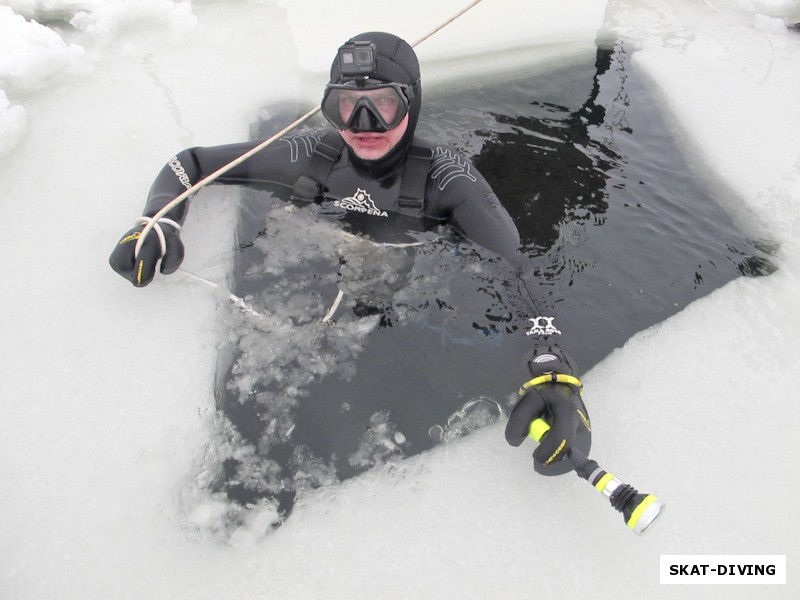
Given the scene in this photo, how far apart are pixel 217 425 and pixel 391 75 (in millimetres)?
1717

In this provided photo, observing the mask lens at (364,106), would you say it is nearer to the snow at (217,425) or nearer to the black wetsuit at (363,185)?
the black wetsuit at (363,185)

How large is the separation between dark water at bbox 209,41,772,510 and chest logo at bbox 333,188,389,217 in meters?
0.17

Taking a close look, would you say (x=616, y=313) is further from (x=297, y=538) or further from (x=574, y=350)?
(x=297, y=538)

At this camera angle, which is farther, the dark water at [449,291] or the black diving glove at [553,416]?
the dark water at [449,291]

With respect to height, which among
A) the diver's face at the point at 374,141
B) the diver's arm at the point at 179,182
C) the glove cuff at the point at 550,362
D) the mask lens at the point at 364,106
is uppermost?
the mask lens at the point at 364,106

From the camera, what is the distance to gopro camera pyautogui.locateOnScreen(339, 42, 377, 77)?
2453 mm

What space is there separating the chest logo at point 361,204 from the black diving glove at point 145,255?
87cm

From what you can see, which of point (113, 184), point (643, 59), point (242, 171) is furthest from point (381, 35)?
point (643, 59)

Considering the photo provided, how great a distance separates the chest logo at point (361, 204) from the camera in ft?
9.48

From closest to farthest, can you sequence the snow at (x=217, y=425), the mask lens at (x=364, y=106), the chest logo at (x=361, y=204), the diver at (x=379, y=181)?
the snow at (x=217, y=425) → the diver at (x=379, y=181) → the mask lens at (x=364, y=106) → the chest logo at (x=361, y=204)

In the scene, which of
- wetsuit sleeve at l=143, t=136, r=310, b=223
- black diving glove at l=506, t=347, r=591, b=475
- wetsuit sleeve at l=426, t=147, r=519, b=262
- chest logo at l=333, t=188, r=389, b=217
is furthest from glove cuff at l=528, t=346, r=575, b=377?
wetsuit sleeve at l=143, t=136, r=310, b=223

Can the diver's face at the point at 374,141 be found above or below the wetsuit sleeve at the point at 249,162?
above
